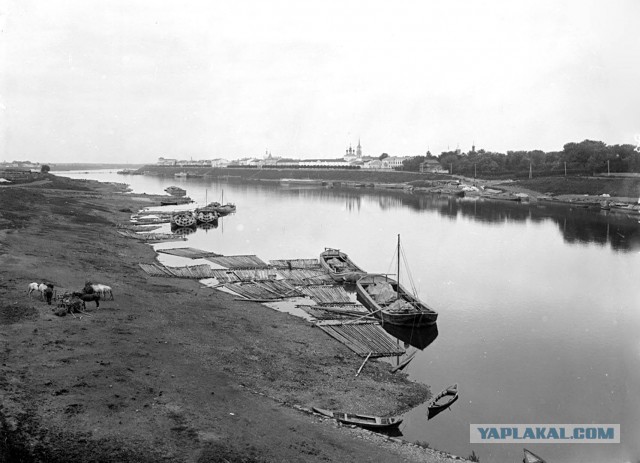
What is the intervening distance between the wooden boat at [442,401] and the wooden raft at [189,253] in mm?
28687

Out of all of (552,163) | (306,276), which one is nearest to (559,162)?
(552,163)

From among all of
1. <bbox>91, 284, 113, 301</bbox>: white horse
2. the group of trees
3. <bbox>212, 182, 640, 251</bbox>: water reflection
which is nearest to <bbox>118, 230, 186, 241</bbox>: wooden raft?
<bbox>91, 284, 113, 301</bbox>: white horse

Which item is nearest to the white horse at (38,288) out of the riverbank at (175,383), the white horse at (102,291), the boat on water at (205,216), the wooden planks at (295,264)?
the riverbank at (175,383)

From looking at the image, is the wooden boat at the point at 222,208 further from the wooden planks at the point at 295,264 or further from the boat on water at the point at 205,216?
the wooden planks at the point at 295,264

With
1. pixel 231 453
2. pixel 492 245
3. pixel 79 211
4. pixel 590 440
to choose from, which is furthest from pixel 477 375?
pixel 79 211

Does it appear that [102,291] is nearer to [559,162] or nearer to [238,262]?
[238,262]

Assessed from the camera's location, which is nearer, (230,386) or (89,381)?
(89,381)

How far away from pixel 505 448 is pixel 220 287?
21229mm

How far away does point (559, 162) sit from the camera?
13512 cm

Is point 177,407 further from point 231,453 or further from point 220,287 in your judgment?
point 220,287

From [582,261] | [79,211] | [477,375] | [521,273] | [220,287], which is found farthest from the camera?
[79,211]

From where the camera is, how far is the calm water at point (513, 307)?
19.2m

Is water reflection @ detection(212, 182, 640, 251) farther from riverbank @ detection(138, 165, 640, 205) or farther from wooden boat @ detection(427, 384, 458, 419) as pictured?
wooden boat @ detection(427, 384, 458, 419)

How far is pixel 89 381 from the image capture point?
52.8 feet
